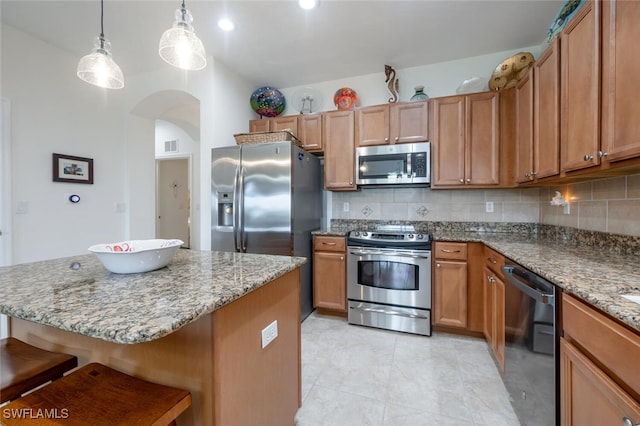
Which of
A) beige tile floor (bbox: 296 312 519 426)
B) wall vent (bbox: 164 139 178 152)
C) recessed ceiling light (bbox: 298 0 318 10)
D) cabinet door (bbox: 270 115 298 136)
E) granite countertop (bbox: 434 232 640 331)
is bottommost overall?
beige tile floor (bbox: 296 312 519 426)

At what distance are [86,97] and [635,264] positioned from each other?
183 inches

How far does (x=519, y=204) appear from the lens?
2.71 m

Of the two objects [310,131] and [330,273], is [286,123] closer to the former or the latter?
[310,131]

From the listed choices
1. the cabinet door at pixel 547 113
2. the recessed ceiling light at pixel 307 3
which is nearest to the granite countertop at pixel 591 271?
the cabinet door at pixel 547 113

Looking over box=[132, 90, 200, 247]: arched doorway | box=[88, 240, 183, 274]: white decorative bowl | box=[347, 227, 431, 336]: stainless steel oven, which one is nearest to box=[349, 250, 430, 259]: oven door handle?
box=[347, 227, 431, 336]: stainless steel oven

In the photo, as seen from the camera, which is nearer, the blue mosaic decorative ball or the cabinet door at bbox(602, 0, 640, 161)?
the cabinet door at bbox(602, 0, 640, 161)

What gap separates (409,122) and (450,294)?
1.71 meters

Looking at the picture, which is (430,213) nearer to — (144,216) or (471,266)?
(471,266)

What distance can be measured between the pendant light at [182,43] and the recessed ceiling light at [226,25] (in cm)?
111

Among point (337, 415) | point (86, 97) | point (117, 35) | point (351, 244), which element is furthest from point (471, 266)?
point (86, 97)

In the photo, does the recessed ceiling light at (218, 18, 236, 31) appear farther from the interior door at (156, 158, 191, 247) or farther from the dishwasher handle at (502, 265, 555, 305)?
the interior door at (156, 158, 191, 247)

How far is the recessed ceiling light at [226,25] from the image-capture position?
2264 millimetres

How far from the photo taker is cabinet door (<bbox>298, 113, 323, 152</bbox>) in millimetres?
3045

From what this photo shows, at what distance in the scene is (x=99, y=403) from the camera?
0.75 m
